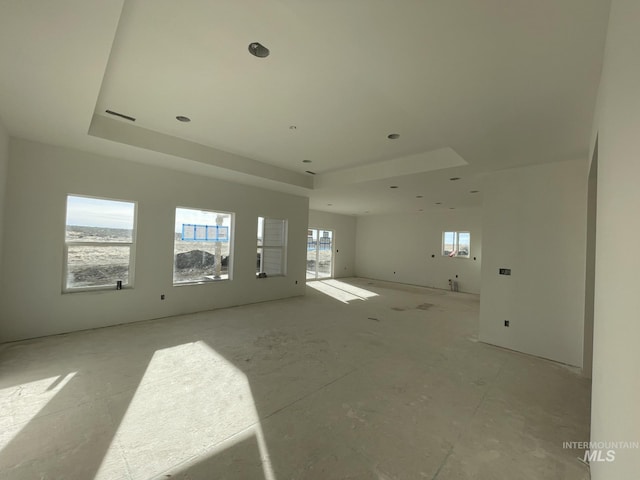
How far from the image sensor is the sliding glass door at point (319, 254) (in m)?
9.97

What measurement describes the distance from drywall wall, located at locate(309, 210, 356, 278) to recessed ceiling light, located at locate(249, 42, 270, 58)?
302 inches

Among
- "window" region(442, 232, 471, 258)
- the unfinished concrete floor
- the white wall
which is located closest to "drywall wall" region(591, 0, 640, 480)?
the unfinished concrete floor

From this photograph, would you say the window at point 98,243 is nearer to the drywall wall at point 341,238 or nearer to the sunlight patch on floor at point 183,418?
the sunlight patch on floor at point 183,418

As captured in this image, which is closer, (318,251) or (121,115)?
(121,115)

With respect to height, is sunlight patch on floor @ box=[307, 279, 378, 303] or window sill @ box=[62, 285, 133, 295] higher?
window sill @ box=[62, 285, 133, 295]

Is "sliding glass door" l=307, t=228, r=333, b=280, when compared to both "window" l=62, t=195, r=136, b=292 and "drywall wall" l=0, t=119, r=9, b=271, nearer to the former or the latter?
"window" l=62, t=195, r=136, b=292

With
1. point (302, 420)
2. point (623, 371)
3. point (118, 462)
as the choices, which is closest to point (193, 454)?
point (118, 462)

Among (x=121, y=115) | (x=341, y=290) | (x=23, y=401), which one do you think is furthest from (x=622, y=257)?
(x=341, y=290)

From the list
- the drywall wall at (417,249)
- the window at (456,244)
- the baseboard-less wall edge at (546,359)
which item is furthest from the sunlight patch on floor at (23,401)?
the window at (456,244)

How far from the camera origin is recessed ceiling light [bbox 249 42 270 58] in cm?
199

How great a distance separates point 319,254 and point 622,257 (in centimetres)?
945

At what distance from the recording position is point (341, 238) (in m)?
10.8

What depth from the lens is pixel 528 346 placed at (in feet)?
12.2

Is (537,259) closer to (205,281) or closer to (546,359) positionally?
(546,359)
